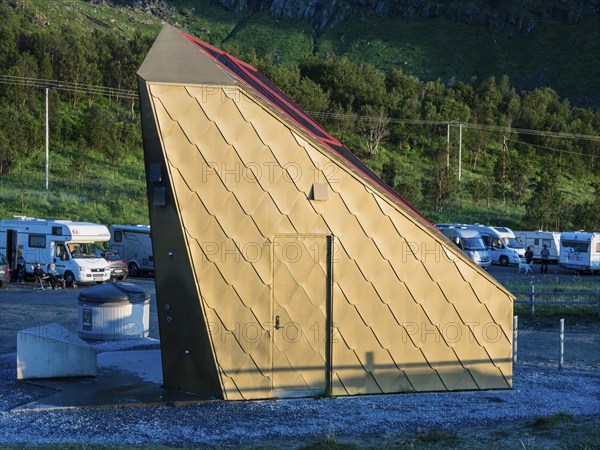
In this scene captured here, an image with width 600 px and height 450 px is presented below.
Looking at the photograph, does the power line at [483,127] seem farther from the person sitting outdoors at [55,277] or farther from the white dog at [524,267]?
the person sitting outdoors at [55,277]

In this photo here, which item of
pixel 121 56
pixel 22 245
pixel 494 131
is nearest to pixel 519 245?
pixel 22 245

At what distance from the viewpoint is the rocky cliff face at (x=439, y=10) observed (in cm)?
13250

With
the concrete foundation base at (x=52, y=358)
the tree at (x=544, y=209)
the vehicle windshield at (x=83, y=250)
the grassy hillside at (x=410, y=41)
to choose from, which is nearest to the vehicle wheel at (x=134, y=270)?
the vehicle windshield at (x=83, y=250)

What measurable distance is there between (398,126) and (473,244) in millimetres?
31794

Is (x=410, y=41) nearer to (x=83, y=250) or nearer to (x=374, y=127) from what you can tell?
(x=374, y=127)

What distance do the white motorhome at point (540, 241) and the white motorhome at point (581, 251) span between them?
442 cm

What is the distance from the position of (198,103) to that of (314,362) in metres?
4.26

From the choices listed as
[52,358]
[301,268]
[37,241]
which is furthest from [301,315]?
[37,241]

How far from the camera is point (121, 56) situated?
71438 mm

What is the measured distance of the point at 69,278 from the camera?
32.8 m

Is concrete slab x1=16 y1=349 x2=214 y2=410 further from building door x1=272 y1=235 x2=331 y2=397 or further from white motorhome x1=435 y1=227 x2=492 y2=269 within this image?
white motorhome x1=435 y1=227 x2=492 y2=269

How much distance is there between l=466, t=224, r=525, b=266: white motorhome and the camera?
151 ft

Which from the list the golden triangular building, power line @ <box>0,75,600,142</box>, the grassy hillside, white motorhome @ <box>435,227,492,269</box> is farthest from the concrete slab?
the grassy hillside

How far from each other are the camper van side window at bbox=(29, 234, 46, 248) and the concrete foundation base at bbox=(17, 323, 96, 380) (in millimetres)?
20176
